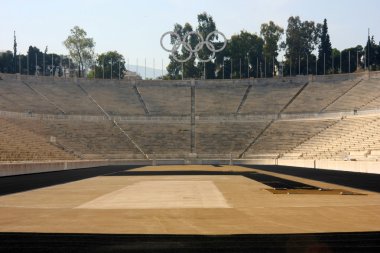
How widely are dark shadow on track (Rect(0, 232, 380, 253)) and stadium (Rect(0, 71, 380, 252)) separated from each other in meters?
0.04

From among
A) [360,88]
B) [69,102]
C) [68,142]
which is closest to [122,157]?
[68,142]

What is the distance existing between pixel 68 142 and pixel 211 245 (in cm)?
7032

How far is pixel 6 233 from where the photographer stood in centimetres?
1352

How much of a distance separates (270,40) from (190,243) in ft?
433

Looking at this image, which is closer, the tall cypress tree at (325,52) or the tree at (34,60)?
the tall cypress tree at (325,52)

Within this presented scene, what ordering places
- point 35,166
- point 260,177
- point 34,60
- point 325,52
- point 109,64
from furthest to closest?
point 34,60 < point 109,64 < point 325,52 < point 35,166 < point 260,177

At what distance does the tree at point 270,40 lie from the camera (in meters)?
137

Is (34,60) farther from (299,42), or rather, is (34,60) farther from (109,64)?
(299,42)

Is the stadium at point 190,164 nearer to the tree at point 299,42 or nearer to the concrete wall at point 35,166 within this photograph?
the concrete wall at point 35,166

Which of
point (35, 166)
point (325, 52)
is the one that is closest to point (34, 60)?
point (325, 52)

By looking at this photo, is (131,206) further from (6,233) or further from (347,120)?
(347,120)

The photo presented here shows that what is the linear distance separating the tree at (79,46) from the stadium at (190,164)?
45547mm

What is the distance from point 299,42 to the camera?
138 metres

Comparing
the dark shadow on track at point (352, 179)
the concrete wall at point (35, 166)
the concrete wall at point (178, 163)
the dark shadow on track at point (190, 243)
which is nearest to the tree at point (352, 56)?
the concrete wall at point (178, 163)
